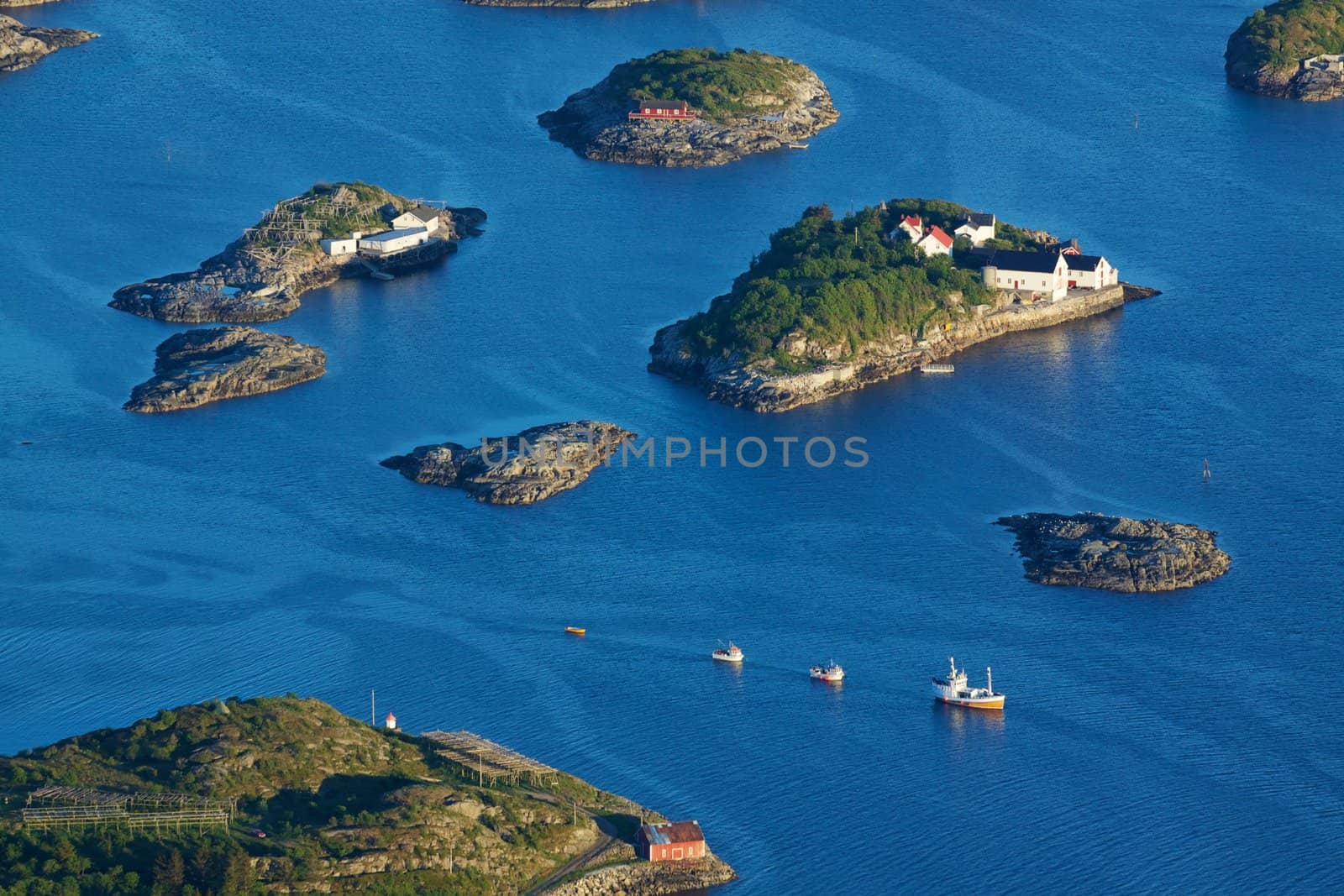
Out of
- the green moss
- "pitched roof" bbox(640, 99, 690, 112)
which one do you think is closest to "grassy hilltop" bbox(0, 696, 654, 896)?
"pitched roof" bbox(640, 99, 690, 112)

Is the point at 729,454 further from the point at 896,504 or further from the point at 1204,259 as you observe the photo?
the point at 1204,259

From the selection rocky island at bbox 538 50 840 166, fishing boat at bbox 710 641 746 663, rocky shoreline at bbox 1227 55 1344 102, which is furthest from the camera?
rocky shoreline at bbox 1227 55 1344 102

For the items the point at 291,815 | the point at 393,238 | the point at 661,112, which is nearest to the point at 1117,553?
the point at 291,815

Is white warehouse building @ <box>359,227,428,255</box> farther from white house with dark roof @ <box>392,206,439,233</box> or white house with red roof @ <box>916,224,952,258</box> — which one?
white house with red roof @ <box>916,224,952,258</box>

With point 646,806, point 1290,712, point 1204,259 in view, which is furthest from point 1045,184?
point 646,806

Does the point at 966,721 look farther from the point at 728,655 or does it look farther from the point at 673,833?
the point at 673,833

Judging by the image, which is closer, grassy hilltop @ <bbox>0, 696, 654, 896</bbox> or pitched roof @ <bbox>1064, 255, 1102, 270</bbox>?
grassy hilltop @ <bbox>0, 696, 654, 896</bbox>
